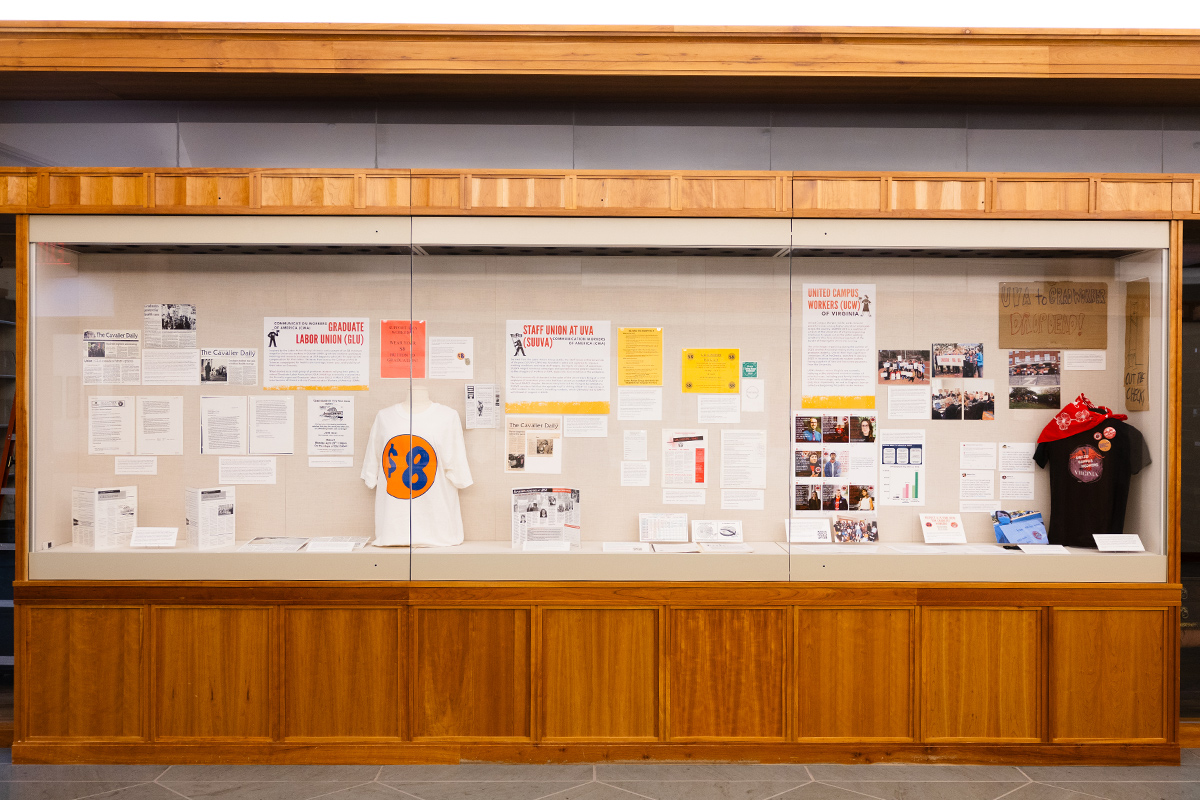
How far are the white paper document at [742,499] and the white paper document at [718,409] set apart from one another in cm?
32

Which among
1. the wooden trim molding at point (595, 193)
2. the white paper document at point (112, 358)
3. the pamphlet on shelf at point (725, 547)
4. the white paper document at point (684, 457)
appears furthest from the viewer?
the white paper document at point (684, 457)

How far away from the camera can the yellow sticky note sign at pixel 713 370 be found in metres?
3.09

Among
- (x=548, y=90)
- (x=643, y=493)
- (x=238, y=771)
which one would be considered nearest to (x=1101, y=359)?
(x=643, y=493)

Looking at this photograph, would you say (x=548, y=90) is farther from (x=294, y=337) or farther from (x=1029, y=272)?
(x=1029, y=272)

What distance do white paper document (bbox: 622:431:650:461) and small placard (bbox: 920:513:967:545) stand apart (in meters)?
1.31

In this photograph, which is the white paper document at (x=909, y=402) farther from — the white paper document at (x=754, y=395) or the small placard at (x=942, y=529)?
the white paper document at (x=754, y=395)

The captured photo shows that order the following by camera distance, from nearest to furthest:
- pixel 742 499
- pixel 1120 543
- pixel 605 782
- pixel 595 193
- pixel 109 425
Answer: pixel 605 782, pixel 595 193, pixel 1120 543, pixel 109 425, pixel 742 499

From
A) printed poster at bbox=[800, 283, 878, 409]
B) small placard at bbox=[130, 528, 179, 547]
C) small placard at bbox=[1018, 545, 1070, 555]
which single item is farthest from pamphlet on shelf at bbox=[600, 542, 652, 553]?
small placard at bbox=[130, 528, 179, 547]

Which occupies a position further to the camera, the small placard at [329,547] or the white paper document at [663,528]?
the white paper document at [663,528]

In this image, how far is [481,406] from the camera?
3.10 meters

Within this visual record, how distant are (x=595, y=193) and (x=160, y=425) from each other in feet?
7.11

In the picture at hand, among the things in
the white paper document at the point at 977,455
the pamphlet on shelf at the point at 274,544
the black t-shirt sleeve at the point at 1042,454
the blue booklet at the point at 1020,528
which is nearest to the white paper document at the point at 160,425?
the pamphlet on shelf at the point at 274,544

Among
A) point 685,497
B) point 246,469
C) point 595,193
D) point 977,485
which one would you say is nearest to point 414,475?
point 246,469

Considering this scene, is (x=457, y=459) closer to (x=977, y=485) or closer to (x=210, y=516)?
(x=210, y=516)
